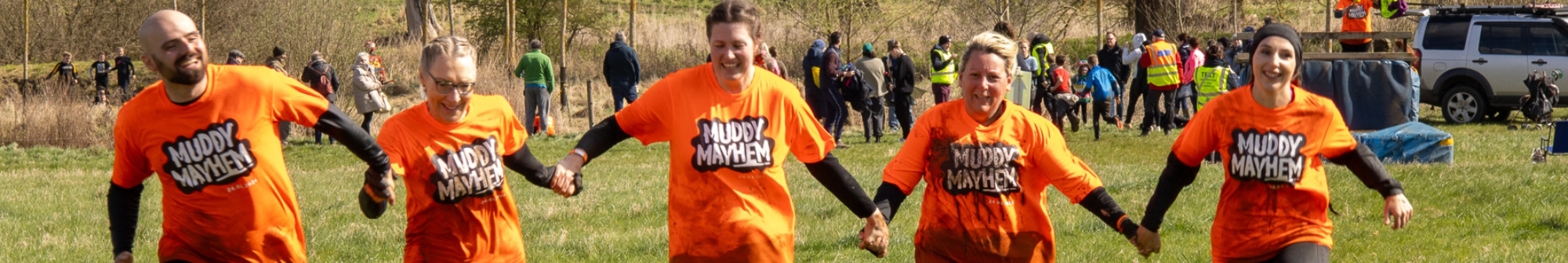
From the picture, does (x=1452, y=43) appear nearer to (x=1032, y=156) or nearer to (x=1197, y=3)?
(x=1197, y=3)

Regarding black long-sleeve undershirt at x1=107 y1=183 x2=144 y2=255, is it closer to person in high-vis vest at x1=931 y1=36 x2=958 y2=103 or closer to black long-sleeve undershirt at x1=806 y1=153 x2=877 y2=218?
black long-sleeve undershirt at x1=806 y1=153 x2=877 y2=218

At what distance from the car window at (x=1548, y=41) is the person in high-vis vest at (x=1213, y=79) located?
15.9ft

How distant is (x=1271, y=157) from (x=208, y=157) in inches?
128

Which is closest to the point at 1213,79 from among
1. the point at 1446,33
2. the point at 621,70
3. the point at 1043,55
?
the point at 1043,55

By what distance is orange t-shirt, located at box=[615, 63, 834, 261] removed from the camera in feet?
14.8

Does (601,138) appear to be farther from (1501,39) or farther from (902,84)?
(1501,39)

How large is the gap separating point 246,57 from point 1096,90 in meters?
17.7

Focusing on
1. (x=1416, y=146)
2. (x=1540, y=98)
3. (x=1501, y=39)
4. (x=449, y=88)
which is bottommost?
(x=1416, y=146)

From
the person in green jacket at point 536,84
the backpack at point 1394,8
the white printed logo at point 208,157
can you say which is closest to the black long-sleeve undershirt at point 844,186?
the white printed logo at point 208,157

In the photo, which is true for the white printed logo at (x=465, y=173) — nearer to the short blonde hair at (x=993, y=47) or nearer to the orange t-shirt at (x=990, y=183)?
the orange t-shirt at (x=990, y=183)

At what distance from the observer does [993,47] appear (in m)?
4.86

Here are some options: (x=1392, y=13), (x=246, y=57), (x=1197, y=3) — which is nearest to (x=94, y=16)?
(x=246, y=57)

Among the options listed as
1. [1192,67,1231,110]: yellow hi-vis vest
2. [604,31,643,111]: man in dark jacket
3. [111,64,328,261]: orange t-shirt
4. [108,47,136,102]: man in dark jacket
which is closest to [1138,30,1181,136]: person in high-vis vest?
[1192,67,1231,110]: yellow hi-vis vest

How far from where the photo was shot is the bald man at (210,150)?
448 cm
